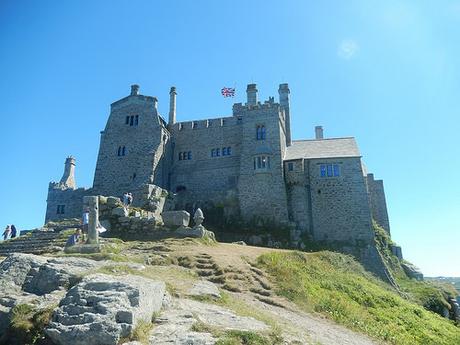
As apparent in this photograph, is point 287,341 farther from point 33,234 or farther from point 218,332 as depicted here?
point 33,234

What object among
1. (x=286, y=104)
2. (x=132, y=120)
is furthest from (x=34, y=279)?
(x=286, y=104)

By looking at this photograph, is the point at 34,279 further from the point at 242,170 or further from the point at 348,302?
the point at 242,170

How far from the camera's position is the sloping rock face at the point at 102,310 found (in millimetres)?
9688

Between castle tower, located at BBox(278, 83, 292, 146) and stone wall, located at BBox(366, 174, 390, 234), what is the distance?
37.5ft

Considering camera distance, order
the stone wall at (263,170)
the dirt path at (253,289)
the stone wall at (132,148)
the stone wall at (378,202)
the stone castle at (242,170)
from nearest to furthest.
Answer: the dirt path at (253,289) → the stone castle at (242,170) → the stone wall at (263,170) → the stone wall at (132,148) → the stone wall at (378,202)

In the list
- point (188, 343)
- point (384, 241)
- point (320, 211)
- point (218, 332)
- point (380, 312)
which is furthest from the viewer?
point (384, 241)

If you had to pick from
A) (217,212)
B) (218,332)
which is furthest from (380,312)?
(217,212)

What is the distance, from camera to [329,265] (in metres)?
27.3

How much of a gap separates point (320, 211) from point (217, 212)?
31.3 ft

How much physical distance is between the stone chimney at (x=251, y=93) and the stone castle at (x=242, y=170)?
108mm

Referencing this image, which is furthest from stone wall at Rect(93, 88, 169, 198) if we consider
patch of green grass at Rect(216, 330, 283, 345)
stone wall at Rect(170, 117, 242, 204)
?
patch of green grass at Rect(216, 330, 283, 345)

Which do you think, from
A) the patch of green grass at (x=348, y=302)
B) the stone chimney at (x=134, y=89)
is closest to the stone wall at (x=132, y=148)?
the stone chimney at (x=134, y=89)

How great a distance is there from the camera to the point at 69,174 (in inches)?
1893

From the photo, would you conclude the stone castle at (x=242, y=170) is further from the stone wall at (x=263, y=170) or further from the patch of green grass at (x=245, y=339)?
the patch of green grass at (x=245, y=339)
